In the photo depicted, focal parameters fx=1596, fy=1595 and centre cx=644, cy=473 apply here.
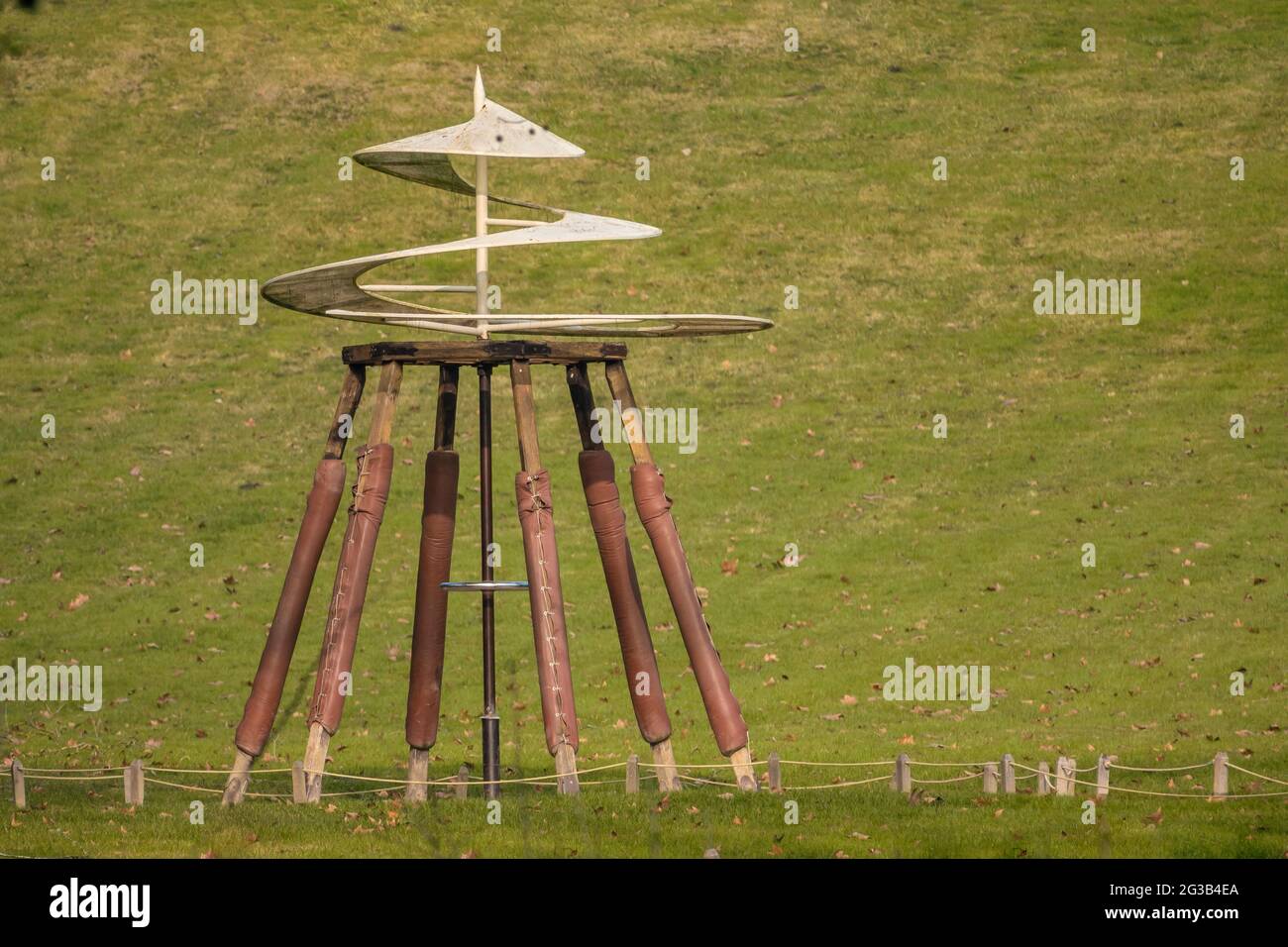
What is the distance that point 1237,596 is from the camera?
1244 inches

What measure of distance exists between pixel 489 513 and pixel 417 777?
11.0 ft

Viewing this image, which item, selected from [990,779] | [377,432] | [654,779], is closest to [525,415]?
[377,432]

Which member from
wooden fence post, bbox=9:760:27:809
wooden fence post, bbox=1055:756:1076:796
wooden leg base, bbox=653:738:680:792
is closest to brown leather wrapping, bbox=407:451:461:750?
wooden leg base, bbox=653:738:680:792

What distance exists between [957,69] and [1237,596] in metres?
30.8

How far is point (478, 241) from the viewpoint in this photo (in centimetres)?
1825

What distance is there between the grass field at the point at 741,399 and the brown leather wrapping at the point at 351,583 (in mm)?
1291

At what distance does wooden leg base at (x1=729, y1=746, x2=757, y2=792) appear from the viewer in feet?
60.6

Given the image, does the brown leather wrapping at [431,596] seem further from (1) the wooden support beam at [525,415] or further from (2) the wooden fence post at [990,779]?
(2) the wooden fence post at [990,779]

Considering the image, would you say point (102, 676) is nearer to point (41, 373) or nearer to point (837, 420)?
point (41, 373)

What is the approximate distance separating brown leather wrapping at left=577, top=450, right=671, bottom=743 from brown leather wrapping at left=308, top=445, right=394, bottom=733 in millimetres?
2334

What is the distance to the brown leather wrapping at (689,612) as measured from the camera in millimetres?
18172

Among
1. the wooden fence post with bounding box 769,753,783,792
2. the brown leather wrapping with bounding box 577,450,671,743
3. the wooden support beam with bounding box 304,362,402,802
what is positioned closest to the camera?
the wooden support beam with bounding box 304,362,402,802

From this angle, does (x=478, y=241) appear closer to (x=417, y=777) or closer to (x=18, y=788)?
(x=417, y=777)

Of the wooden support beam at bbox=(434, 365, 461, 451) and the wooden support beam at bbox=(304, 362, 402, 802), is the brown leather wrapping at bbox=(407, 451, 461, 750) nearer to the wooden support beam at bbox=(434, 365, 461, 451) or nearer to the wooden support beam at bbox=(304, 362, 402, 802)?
the wooden support beam at bbox=(434, 365, 461, 451)
